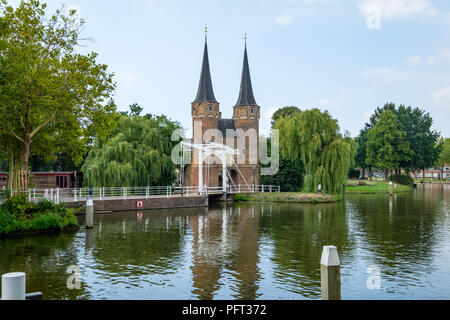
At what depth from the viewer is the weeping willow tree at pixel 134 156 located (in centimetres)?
3203

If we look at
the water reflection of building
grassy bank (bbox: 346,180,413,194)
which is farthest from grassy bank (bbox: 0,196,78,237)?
grassy bank (bbox: 346,180,413,194)

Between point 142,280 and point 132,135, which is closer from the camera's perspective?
point 142,280

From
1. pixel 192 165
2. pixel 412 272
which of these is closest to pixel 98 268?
pixel 412 272

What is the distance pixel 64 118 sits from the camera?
21.5m

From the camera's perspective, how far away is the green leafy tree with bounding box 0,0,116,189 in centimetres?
1827

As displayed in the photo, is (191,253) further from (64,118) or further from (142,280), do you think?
(64,118)

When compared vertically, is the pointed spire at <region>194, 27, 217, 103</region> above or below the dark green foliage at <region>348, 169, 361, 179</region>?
above

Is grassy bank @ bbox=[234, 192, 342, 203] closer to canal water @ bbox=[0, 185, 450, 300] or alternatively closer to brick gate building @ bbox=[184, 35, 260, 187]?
brick gate building @ bbox=[184, 35, 260, 187]

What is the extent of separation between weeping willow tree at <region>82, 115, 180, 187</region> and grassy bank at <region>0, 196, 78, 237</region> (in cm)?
1019

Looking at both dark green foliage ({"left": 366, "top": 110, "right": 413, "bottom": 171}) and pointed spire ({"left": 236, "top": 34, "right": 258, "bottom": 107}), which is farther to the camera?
dark green foliage ({"left": 366, "top": 110, "right": 413, "bottom": 171})

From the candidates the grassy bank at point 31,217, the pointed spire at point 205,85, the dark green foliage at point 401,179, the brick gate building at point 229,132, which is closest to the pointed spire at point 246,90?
the brick gate building at point 229,132

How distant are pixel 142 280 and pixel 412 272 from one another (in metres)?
8.32

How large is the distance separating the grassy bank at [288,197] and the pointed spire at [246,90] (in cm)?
1245

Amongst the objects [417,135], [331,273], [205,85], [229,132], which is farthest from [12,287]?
[417,135]
